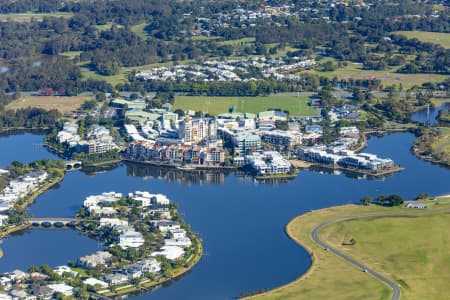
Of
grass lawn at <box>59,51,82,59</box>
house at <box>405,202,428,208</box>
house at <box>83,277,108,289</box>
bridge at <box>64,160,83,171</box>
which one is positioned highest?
house at <box>405,202,428,208</box>

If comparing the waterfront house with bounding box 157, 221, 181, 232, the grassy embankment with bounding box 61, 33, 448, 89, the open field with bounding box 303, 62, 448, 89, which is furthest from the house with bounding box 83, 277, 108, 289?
the open field with bounding box 303, 62, 448, 89

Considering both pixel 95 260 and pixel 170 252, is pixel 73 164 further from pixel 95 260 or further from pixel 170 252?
pixel 95 260

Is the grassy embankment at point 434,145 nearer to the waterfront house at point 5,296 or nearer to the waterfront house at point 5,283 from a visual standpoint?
the waterfront house at point 5,283

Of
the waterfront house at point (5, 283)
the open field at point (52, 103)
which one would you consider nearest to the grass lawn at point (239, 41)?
the open field at point (52, 103)

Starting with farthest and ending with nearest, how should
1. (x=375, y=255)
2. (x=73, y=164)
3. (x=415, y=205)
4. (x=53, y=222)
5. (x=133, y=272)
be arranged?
(x=73, y=164)
(x=415, y=205)
(x=53, y=222)
(x=375, y=255)
(x=133, y=272)

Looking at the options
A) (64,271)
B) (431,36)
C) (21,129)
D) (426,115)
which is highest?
(431,36)

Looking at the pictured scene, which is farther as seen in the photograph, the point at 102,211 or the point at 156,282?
the point at 102,211

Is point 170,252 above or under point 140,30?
under

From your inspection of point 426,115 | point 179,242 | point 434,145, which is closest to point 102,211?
point 179,242

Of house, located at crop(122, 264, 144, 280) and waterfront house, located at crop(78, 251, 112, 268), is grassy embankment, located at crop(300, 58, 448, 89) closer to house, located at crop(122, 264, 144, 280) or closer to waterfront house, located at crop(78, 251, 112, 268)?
Result: waterfront house, located at crop(78, 251, 112, 268)
